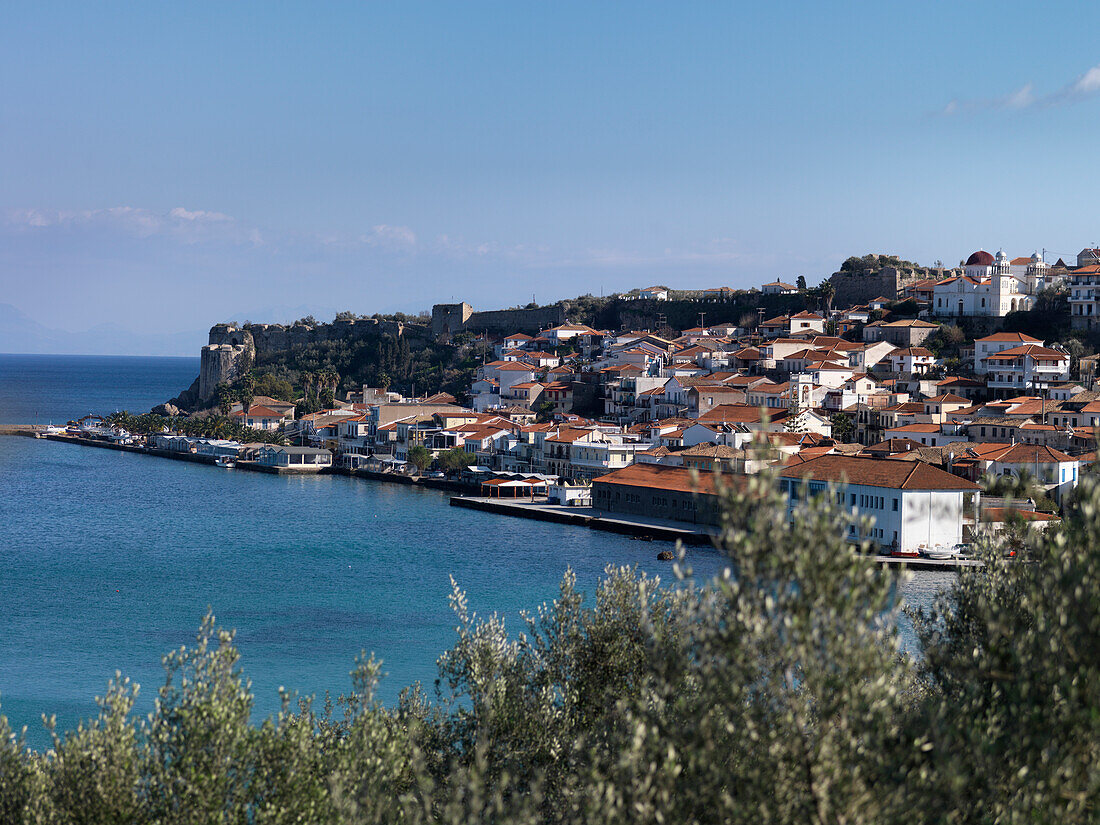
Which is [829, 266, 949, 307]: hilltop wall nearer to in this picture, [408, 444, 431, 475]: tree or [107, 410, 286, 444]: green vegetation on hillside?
[408, 444, 431, 475]: tree

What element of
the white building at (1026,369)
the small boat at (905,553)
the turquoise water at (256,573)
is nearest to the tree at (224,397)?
the turquoise water at (256,573)

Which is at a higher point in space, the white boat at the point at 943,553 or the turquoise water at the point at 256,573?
the white boat at the point at 943,553

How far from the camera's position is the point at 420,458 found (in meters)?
52.7

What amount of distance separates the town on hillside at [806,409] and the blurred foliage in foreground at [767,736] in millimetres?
22910

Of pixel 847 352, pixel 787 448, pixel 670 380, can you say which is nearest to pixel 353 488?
pixel 670 380

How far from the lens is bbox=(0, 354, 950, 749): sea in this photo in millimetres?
19844

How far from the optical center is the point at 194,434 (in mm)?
69750

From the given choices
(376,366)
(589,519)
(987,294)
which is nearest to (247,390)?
(376,366)

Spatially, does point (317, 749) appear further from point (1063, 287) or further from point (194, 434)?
point (194, 434)

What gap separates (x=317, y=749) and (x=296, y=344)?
84.3 meters

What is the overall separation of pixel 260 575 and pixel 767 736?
2455 cm

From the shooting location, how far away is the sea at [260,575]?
781 inches

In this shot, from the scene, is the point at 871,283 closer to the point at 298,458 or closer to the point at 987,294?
the point at 987,294

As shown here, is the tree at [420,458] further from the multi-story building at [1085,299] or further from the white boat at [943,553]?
the multi-story building at [1085,299]
